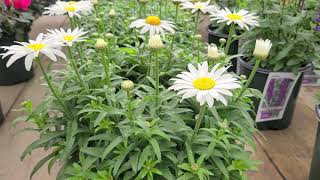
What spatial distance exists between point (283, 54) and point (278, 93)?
0.28 m

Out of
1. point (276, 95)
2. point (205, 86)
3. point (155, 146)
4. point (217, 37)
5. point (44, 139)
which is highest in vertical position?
point (205, 86)

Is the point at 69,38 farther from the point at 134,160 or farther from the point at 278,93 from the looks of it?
the point at 278,93

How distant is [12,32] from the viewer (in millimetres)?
2684

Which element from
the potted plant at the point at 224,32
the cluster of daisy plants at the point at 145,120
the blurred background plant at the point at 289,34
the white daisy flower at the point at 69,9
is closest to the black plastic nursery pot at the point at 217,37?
the potted plant at the point at 224,32

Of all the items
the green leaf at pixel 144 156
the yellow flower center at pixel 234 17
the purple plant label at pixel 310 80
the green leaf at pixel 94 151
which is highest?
the yellow flower center at pixel 234 17

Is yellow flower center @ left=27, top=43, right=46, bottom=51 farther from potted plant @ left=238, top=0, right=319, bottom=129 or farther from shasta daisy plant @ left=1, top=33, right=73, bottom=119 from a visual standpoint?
potted plant @ left=238, top=0, right=319, bottom=129

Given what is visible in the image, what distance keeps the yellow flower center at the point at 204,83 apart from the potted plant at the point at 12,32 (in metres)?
2.04

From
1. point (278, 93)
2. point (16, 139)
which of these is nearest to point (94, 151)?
point (16, 139)

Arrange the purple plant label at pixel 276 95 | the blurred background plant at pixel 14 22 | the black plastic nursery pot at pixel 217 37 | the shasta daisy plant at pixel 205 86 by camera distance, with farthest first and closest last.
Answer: the black plastic nursery pot at pixel 217 37 → the blurred background plant at pixel 14 22 → the purple plant label at pixel 276 95 → the shasta daisy plant at pixel 205 86

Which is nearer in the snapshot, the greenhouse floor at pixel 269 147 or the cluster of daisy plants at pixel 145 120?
the cluster of daisy plants at pixel 145 120

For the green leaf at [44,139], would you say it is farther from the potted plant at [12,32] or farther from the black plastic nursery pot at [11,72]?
the black plastic nursery pot at [11,72]

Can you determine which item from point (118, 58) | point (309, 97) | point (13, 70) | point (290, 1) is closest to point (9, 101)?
point (13, 70)

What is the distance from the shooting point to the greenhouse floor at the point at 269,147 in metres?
1.92

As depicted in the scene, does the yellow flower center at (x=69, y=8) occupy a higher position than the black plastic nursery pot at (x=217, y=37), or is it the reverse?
the yellow flower center at (x=69, y=8)
